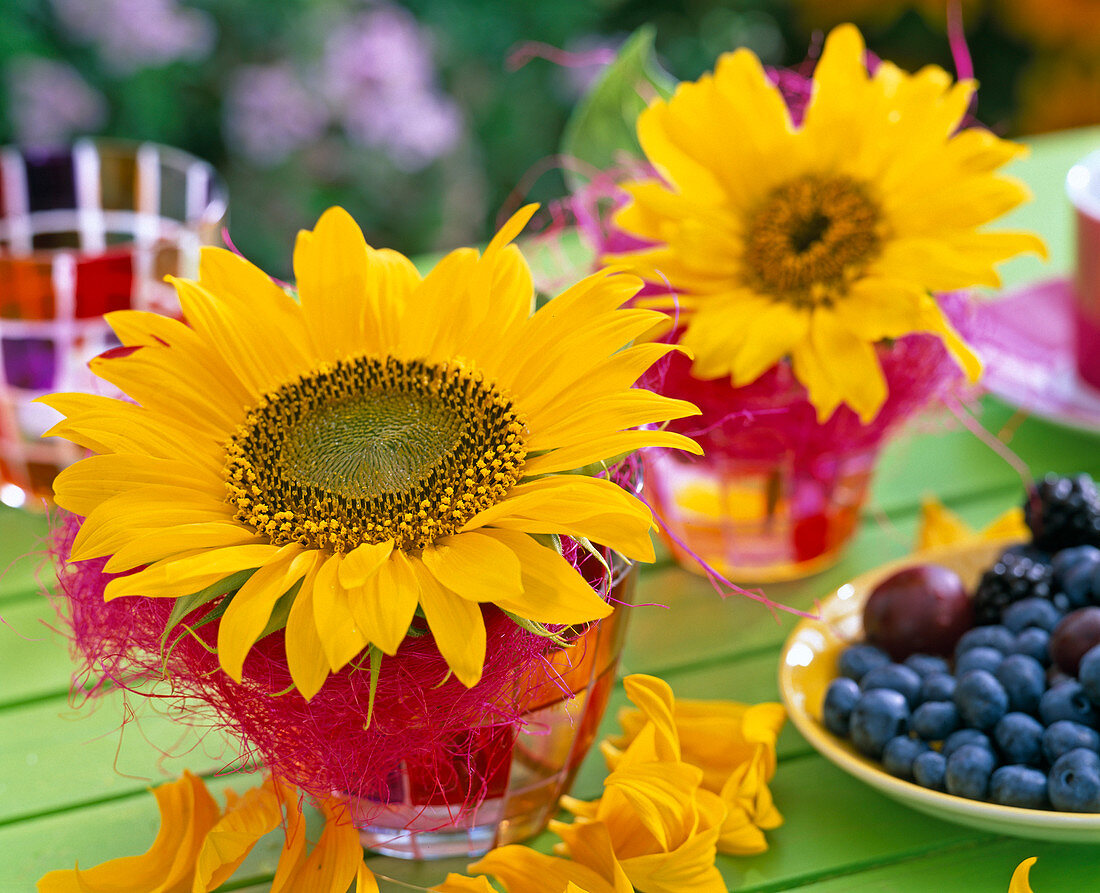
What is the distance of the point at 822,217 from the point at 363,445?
24 cm

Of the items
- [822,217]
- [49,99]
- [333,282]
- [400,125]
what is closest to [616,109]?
[822,217]

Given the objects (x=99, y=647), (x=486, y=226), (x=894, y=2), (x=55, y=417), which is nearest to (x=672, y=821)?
(x=99, y=647)

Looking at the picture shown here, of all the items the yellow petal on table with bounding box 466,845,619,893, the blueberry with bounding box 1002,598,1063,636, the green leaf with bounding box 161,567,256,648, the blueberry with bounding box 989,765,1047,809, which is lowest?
the yellow petal on table with bounding box 466,845,619,893

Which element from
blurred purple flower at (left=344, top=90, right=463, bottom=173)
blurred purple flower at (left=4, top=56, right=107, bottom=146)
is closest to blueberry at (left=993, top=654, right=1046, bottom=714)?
blurred purple flower at (left=344, top=90, right=463, bottom=173)

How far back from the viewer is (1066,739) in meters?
0.47

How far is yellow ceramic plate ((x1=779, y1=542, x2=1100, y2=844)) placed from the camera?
45 centimetres

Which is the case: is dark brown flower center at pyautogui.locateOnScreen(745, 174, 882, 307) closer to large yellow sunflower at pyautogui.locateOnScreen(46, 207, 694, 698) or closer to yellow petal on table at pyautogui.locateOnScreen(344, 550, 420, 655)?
large yellow sunflower at pyautogui.locateOnScreen(46, 207, 694, 698)

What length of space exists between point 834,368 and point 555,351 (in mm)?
142

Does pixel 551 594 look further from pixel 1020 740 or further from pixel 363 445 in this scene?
pixel 1020 740

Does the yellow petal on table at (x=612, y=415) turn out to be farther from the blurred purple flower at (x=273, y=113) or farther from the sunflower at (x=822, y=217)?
the blurred purple flower at (x=273, y=113)

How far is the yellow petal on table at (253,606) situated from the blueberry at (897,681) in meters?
0.24

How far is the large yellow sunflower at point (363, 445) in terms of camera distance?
388mm

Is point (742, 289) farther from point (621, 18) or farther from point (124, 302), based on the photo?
point (621, 18)

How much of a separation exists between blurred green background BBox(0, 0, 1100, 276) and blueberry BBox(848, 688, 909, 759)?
97cm
